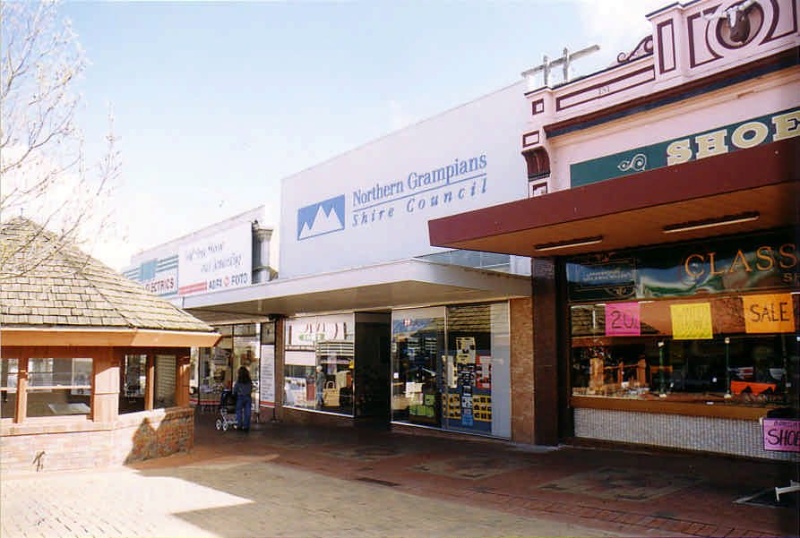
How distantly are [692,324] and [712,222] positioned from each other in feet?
7.30

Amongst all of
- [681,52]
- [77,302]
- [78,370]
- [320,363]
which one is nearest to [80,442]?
[78,370]

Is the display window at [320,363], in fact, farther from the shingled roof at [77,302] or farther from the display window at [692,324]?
the display window at [692,324]

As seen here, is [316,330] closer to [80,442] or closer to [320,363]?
[320,363]

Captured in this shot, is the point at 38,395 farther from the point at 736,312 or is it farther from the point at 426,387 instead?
the point at 736,312

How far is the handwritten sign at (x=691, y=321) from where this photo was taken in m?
10.6

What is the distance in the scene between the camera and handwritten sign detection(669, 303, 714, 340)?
10.6 m

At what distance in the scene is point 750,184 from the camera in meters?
7.24

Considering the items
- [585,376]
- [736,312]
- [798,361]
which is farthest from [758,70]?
[585,376]

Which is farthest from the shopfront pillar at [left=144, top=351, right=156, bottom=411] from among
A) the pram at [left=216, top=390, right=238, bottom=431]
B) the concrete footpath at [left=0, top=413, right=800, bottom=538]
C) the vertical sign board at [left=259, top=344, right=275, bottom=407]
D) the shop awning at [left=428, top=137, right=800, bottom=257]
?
the vertical sign board at [left=259, top=344, right=275, bottom=407]

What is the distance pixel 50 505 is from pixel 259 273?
1343 centimetres

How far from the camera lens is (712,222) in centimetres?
924

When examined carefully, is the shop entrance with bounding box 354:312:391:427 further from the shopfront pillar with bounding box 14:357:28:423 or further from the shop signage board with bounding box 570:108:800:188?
the shopfront pillar with bounding box 14:357:28:423

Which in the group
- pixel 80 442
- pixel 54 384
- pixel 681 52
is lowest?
pixel 80 442

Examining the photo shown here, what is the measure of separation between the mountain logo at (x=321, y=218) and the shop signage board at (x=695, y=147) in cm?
797
